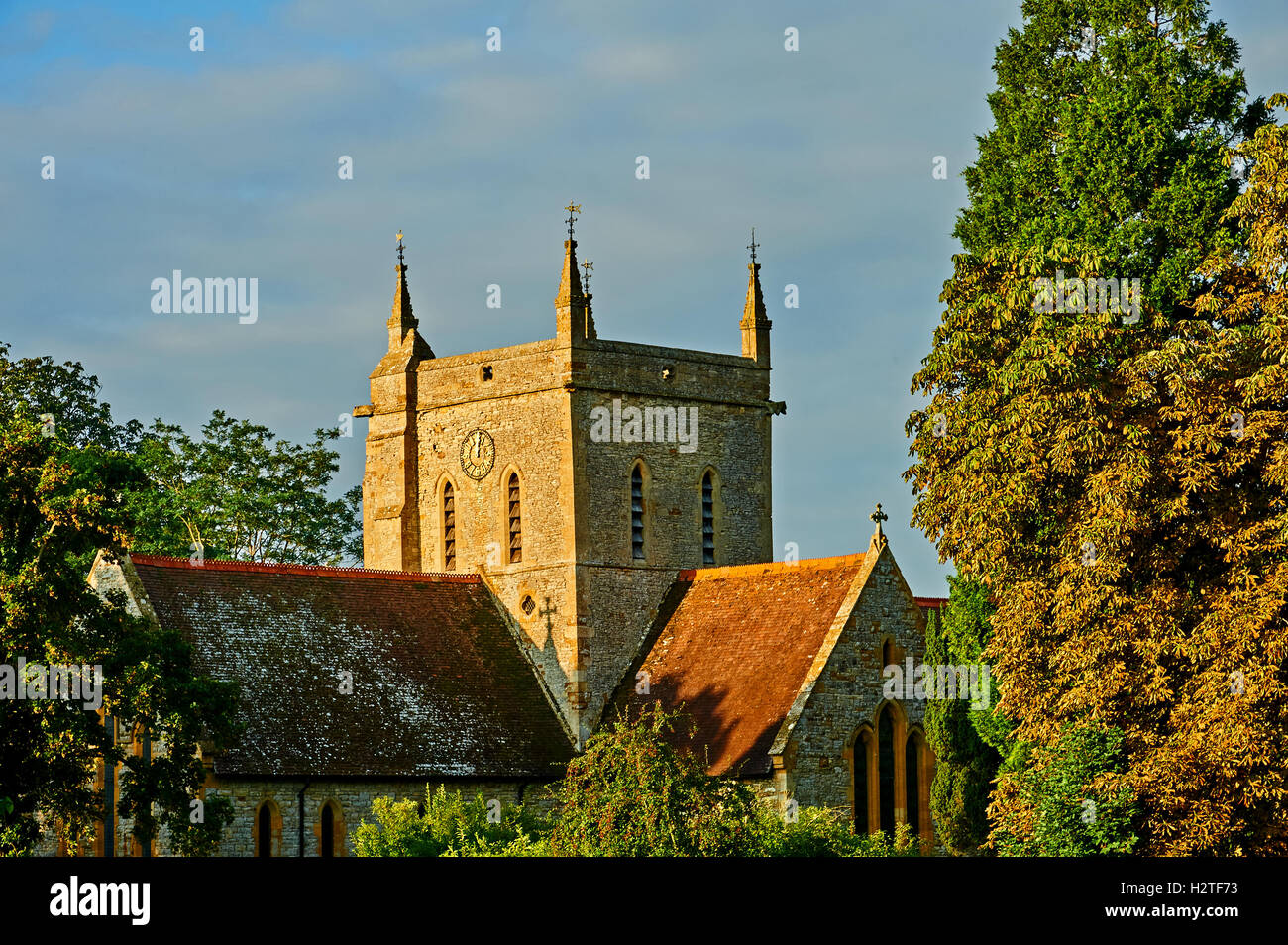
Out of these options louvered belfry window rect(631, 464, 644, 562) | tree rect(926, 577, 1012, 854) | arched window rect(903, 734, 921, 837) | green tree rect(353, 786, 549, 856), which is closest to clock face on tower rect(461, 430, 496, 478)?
louvered belfry window rect(631, 464, 644, 562)

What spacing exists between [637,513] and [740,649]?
17.1ft

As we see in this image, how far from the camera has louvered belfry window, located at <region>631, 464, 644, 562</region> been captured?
149 feet

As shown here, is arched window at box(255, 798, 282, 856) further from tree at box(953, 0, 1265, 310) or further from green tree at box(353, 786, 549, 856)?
tree at box(953, 0, 1265, 310)

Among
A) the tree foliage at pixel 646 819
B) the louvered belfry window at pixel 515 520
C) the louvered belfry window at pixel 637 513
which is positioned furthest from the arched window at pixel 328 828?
the louvered belfry window at pixel 637 513

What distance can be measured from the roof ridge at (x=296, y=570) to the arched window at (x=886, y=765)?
11294mm

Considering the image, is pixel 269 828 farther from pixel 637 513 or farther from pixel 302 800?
pixel 637 513

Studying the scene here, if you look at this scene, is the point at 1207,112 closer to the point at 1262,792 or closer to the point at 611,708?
the point at 1262,792

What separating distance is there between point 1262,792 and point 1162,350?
6.40 meters

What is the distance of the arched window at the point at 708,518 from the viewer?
4638 centimetres

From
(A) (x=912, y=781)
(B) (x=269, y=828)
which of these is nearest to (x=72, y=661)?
(B) (x=269, y=828)

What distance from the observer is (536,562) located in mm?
45062

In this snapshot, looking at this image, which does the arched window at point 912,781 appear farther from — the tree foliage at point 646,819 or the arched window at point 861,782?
the tree foliage at point 646,819

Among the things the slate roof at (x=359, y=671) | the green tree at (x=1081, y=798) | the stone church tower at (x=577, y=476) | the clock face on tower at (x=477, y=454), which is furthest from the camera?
the clock face on tower at (x=477, y=454)

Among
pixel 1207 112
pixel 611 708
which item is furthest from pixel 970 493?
pixel 611 708
